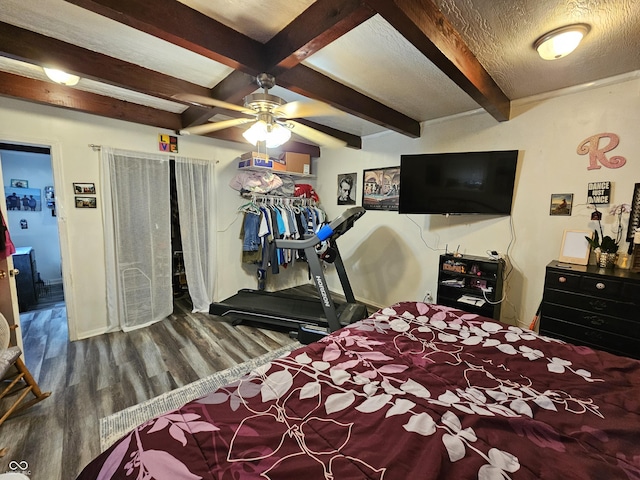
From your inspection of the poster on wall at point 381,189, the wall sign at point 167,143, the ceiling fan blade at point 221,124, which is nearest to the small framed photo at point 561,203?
the poster on wall at point 381,189

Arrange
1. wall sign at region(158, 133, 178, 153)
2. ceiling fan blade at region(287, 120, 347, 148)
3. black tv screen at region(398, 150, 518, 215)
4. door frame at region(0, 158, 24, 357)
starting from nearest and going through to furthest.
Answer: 1. door frame at region(0, 158, 24, 357)
2. ceiling fan blade at region(287, 120, 347, 148)
3. black tv screen at region(398, 150, 518, 215)
4. wall sign at region(158, 133, 178, 153)

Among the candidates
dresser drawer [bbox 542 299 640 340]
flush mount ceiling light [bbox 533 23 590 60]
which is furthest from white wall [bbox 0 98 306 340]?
dresser drawer [bbox 542 299 640 340]

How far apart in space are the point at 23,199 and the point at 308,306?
449cm

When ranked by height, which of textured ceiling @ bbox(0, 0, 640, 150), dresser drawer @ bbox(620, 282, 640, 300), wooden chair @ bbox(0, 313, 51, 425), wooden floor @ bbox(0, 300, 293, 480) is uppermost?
textured ceiling @ bbox(0, 0, 640, 150)

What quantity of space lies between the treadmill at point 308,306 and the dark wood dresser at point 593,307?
1633 millimetres

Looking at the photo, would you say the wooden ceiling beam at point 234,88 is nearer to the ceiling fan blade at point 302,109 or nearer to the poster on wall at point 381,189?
the ceiling fan blade at point 302,109

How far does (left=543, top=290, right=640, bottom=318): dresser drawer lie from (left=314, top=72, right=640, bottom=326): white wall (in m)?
0.49

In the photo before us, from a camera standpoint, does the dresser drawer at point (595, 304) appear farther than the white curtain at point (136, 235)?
No

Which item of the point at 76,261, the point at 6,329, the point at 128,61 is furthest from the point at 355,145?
the point at 6,329

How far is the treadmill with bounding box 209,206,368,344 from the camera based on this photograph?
274 cm

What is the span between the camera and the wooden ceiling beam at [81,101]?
2.21 meters

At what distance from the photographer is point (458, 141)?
9.67 feet

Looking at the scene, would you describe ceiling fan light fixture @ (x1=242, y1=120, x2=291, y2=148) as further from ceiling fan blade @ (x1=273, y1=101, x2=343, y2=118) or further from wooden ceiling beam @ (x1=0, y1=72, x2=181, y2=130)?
wooden ceiling beam @ (x1=0, y1=72, x2=181, y2=130)

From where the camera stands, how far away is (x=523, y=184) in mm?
2572
